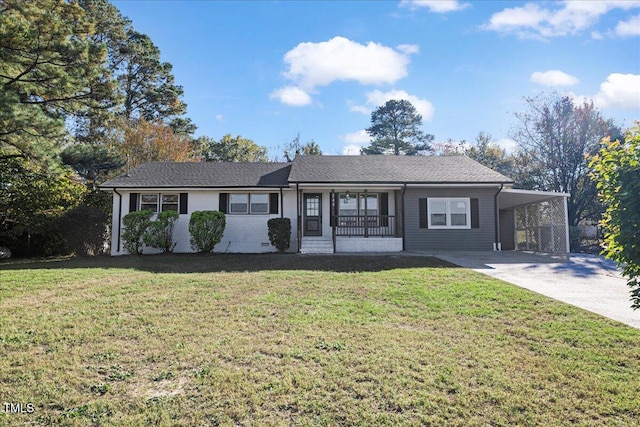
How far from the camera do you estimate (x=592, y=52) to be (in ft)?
32.3

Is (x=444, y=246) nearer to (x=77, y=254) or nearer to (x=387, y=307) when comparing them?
(x=387, y=307)

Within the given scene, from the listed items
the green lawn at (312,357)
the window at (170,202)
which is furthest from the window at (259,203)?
the green lawn at (312,357)

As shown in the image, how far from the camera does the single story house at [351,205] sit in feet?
46.3

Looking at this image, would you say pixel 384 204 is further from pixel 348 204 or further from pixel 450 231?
pixel 450 231

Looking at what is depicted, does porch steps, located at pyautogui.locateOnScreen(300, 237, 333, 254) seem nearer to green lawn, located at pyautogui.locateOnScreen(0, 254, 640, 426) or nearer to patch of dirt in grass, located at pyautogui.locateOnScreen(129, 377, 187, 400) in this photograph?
green lawn, located at pyautogui.locateOnScreen(0, 254, 640, 426)

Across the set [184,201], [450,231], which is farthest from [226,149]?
[450,231]

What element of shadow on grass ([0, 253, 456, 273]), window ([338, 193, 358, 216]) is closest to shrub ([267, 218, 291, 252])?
shadow on grass ([0, 253, 456, 273])

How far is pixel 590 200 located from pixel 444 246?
14.6 metres

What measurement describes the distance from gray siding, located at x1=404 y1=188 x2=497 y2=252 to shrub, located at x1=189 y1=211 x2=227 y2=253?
7371 millimetres

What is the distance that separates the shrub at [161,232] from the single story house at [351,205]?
81 cm

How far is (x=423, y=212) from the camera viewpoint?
14.3 meters

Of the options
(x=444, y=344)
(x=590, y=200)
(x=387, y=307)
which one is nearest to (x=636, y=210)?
(x=444, y=344)

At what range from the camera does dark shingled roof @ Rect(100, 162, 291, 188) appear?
48.4ft

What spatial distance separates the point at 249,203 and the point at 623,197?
43.7 feet
